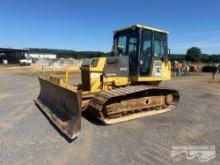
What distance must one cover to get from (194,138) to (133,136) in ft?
4.83

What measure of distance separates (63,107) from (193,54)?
9101 cm

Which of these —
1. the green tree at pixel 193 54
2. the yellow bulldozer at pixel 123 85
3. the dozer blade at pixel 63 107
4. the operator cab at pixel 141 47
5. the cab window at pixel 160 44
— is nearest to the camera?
the dozer blade at pixel 63 107

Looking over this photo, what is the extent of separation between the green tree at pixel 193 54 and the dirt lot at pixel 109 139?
83843 mm

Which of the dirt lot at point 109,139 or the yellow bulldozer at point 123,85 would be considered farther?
the yellow bulldozer at point 123,85

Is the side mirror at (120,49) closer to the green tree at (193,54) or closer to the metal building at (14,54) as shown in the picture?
the metal building at (14,54)

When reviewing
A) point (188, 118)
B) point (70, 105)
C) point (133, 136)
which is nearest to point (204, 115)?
point (188, 118)

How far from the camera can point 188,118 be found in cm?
753

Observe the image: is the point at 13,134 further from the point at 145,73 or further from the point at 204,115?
the point at 204,115

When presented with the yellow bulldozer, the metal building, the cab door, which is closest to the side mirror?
the yellow bulldozer

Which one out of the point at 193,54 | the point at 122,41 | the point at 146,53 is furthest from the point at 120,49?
the point at 193,54

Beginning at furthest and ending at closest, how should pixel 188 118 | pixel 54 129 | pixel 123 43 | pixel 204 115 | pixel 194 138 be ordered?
1. pixel 123 43
2. pixel 204 115
3. pixel 188 118
4. pixel 54 129
5. pixel 194 138

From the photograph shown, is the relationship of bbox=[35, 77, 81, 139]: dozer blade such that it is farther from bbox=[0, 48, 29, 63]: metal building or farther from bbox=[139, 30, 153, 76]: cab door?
bbox=[0, 48, 29, 63]: metal building

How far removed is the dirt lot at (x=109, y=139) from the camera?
4508 mm

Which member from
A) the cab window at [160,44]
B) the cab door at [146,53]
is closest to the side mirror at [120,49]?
the cab door at [146,53]
